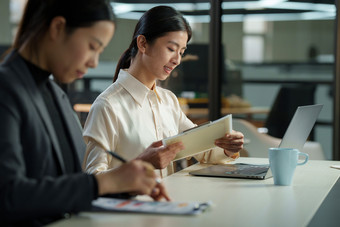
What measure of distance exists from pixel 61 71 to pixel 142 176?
1.11ft

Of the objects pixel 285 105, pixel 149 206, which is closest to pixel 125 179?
pixel 149 206

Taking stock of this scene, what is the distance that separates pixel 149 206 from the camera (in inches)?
54.6

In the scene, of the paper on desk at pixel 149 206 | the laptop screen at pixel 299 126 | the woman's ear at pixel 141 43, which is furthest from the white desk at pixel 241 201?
the woman's ear at pixel 141 43

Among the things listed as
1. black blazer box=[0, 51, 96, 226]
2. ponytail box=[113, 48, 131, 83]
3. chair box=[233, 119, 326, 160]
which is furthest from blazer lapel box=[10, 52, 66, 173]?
chair box=[233, 119, 326, 160]

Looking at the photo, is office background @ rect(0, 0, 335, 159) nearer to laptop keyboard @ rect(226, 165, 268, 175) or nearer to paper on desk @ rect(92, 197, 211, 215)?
laptop keyboard @ rect(226, 165, 268, 175)

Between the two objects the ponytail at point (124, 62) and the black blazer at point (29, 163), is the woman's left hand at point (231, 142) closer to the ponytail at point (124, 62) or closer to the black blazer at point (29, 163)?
the ponytail at point (124, 62)

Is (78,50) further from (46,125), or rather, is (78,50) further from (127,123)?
(127,123)

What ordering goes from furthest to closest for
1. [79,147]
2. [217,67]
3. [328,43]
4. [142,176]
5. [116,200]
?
[217,67] < [328,43] < [79,147] < [116,200] < [142,176]

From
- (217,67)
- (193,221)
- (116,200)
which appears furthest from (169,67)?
(217,67)

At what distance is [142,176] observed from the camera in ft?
4.17

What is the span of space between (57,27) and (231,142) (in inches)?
40.7

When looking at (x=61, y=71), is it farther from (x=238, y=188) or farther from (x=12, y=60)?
(x=238, y=188)

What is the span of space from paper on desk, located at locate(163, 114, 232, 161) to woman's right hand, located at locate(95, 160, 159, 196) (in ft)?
2.01

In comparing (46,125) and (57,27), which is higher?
(57,27)
